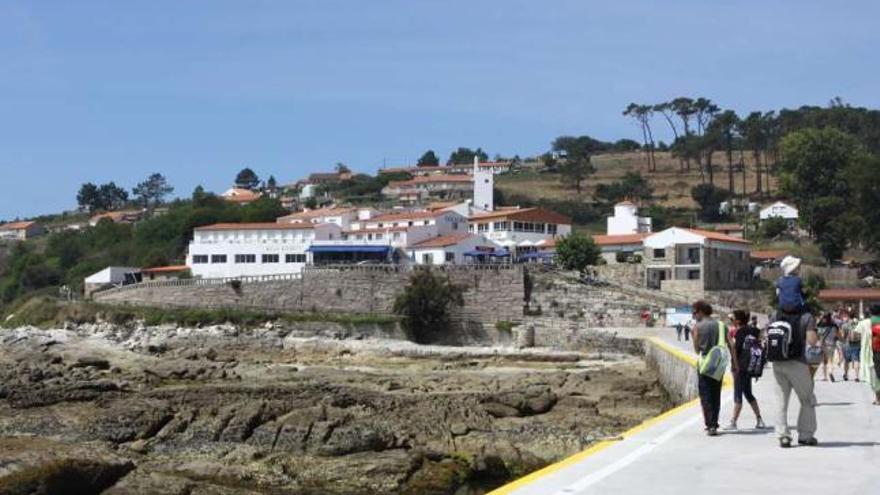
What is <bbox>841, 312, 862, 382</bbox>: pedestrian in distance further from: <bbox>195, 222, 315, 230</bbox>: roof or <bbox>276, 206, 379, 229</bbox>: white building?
<bbox>276, 206, 379, 229</bbox>: white building

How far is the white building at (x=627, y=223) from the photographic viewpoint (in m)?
80.6

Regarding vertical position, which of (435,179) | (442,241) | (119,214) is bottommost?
(442,241)

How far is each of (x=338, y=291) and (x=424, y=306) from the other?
7.61 meters

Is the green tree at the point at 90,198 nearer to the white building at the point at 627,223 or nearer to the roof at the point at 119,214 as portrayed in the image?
the roof at the point at 119,214

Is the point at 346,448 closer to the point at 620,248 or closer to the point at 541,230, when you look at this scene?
the point at 620,248

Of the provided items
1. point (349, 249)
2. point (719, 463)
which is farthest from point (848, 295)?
point (719, 463)

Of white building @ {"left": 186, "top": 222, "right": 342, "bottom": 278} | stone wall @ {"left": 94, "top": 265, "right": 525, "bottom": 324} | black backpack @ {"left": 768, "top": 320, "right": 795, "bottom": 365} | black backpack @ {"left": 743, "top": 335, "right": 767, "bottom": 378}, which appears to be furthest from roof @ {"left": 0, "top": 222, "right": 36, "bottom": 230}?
black backpack @ {"left": 768, "top": 320, "right": 795, "bottom": 365}

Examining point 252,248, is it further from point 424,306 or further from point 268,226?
point 424,306

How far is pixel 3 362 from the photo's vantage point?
46.9 meters

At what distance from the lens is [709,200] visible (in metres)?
105

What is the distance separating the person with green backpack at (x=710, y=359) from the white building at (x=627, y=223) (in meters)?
67.9

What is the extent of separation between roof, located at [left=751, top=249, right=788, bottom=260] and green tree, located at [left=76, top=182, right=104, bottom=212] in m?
119

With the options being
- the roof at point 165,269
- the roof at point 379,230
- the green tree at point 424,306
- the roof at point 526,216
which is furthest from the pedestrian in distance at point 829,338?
the roof at point 165,269

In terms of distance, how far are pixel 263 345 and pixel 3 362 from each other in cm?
1340
